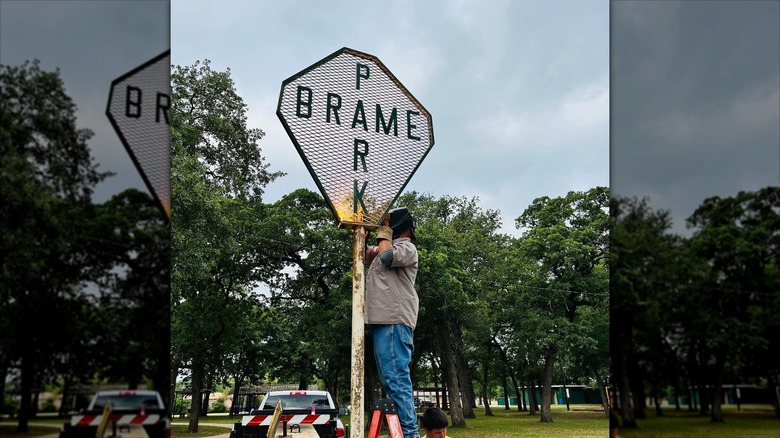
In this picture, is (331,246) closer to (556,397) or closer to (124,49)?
(124,49)

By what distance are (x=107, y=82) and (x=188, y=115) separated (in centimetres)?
2037

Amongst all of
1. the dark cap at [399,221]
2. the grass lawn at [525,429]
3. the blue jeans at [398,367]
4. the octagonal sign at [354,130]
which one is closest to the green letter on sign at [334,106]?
the octagonal sign at [354,130]

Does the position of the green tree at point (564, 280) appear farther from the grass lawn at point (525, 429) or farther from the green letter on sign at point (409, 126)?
the green letter on sign at point (409, 126)

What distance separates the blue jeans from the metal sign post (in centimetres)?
17

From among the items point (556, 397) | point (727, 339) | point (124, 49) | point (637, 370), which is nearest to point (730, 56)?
point (727, 339)

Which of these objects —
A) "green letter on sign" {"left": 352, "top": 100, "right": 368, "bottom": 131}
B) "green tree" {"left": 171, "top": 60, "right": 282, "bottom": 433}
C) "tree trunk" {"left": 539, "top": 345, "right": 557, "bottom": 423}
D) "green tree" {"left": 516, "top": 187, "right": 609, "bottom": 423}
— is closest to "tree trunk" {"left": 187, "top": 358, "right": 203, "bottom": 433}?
"green tree" {"left": 171, "top": 60, "right": 282, "bottom": 433}

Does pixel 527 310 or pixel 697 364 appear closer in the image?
pixel 697 364

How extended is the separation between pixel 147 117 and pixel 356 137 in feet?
8.86

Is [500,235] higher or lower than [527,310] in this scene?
higher

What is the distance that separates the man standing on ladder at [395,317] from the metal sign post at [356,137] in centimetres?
10

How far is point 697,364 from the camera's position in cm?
149

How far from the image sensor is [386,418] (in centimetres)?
328

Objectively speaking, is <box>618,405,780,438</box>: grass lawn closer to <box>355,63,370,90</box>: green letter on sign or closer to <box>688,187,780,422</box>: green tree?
<box>688,187,780,422</box>: green tree

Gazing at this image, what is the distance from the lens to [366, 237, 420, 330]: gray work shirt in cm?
364
